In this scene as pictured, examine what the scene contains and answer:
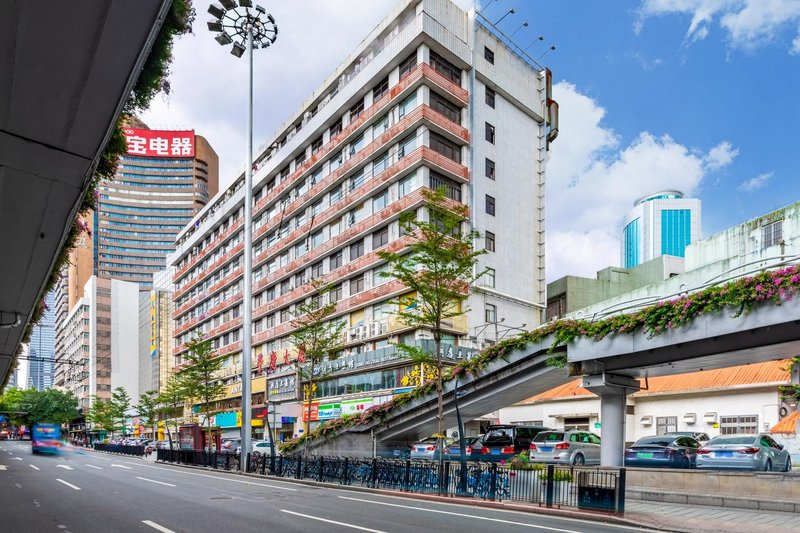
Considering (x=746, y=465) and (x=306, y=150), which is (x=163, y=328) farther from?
(x=746, y=465)

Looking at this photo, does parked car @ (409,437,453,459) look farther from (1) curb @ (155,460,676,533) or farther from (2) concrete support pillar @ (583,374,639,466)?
(2) concrete support pillar @ (583,374,639,466)

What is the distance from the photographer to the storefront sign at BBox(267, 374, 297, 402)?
5247cm

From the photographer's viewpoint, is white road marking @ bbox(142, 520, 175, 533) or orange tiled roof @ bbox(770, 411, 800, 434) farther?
orange tiled roof @ bbox(770, 411, 800, 434)

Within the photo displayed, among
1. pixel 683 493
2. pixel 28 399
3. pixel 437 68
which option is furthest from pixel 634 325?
pixel 28 399

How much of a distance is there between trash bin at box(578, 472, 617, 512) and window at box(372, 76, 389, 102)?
3700cm

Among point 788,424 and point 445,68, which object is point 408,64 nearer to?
point 445,68

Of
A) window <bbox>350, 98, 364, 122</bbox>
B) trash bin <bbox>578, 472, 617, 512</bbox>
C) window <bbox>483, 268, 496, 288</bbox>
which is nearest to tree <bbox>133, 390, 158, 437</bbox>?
window <bbox>350, 98, 364, 122</bbox>

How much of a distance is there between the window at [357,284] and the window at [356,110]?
13.4 metres

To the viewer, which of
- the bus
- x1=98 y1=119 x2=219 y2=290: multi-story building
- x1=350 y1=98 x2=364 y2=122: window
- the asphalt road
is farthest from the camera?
x1=98 y1=119 x2=219 y2=290: multi-story building

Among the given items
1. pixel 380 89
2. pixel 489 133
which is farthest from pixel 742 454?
pixel 380 89

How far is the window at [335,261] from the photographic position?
166 ft

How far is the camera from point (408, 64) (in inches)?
1719

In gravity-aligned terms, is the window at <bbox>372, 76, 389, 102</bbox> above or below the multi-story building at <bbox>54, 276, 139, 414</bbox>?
above

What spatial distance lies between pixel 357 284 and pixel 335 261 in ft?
14.8
